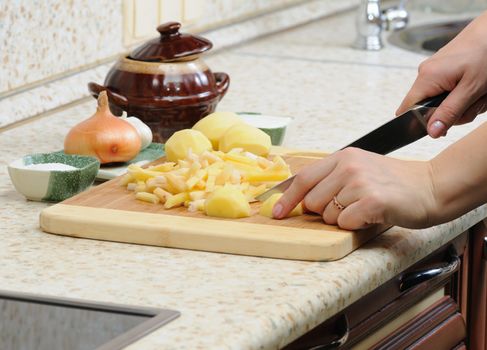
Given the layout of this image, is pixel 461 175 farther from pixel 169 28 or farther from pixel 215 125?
pixel 169 28

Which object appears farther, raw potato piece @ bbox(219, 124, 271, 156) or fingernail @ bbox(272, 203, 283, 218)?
raw potato piece @ bbox(219, 124, 271, 156)

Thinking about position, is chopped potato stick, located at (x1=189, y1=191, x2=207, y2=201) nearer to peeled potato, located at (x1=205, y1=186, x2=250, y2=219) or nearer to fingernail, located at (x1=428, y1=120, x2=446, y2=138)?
peeled potato, located at (x1=205, y1=186, x2=250, y2=219)

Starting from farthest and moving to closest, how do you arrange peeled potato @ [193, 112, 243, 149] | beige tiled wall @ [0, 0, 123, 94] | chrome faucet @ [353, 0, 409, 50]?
chrome faucet @ [353, 0, 409, 50] → beige tiled wall @ [0, 0, 123, 94] → peeled potato @ [193, 112, 243, 149]

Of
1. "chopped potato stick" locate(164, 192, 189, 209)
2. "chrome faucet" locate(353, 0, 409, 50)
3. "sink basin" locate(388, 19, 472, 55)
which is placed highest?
"chopped potato stick" locate(164, 192, 189, 209)

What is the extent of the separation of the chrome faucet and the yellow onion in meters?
1.06

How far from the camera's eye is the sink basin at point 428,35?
2.74 metres

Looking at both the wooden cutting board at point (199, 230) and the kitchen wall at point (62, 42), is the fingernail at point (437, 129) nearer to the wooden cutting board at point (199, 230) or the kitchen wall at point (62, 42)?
the wooden cutting board at point (199, 230)

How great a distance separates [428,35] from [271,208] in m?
1.61

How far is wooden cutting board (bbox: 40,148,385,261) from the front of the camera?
1.23m

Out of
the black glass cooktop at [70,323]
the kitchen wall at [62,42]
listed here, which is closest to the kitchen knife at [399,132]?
the black glass cooktop at [70,323]

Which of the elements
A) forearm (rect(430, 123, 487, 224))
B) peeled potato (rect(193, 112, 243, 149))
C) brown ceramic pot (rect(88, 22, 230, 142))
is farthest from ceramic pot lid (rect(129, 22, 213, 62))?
forearm (rect(430, 123, 487, 224))

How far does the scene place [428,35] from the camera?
2814 millimetres

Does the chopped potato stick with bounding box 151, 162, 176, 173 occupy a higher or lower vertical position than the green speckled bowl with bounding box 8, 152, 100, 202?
higher

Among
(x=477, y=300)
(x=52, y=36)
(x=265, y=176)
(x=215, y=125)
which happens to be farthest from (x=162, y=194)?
(x=52, y=36)
